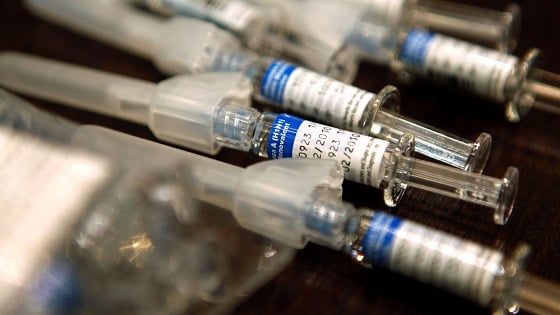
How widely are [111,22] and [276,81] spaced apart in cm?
24

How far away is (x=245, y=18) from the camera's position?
2.60 ft

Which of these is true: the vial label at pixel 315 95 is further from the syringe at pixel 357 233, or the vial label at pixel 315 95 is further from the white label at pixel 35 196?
the white label at pixel 35 196

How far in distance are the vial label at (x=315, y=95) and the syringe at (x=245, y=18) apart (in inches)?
3.3

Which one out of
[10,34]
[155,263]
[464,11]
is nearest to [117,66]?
[10,34]

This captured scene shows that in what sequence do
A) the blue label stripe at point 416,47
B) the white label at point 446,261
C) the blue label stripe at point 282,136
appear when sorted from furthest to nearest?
the blue label stripe at point 416,47, the blue label stripe at point 282,136, the white label at point 446,261

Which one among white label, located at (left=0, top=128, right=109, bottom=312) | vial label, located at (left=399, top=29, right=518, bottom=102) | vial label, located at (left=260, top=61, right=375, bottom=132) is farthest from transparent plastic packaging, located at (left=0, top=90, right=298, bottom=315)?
vial label, located at (left=399, top=29, right=518, bottom=102)

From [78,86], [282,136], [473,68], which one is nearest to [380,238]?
[282,136]

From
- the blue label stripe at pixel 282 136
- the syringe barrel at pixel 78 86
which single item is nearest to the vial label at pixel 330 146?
the blue label stripe at pixel 282 136

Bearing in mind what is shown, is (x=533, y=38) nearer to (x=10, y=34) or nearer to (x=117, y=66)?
(x=117, y=66)

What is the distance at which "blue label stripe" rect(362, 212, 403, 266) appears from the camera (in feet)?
1.86

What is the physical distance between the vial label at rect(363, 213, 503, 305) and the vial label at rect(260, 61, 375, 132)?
0.14 meters

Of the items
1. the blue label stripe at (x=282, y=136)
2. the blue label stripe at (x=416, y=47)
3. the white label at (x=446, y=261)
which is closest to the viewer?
the white label at (x=446, y=261)

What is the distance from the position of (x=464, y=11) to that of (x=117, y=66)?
18.0 inches

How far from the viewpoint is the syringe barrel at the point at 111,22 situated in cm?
80
